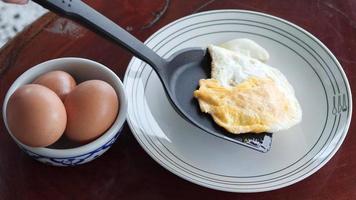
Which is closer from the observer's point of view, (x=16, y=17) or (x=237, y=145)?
(x=237, y=145)

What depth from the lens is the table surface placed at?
83cm

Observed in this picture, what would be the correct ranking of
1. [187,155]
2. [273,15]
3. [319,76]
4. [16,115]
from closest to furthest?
1. [16,115]
2. [187,155]
3. [319,76]
4. [273,15]

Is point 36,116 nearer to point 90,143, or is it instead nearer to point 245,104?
point 90,143

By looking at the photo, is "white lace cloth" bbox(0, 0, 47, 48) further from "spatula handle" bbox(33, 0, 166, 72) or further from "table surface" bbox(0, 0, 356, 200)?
"spatula handle" bbox(33, 0, 166, 72)

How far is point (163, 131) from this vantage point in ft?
3.02

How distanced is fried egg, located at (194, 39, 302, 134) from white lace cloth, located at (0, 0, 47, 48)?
891 millimetres

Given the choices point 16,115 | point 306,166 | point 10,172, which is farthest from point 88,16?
point 306,166

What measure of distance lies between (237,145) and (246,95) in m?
0.10

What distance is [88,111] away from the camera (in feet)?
2.58

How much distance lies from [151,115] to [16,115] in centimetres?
27

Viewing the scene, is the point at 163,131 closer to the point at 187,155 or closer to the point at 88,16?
the point at 187,155

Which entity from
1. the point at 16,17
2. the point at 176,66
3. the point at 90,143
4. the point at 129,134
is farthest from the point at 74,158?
the point at 16,17

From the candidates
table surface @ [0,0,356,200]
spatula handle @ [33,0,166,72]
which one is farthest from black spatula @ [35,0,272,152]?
table surface @ [0,0,356,200]

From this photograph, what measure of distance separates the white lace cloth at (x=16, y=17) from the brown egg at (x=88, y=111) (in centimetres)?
92
